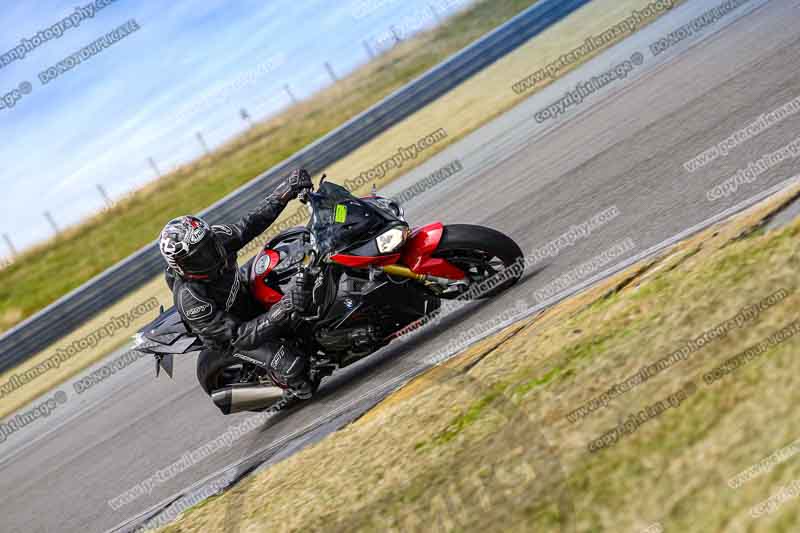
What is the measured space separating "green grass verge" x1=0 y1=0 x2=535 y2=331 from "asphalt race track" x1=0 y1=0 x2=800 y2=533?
33.5 ft

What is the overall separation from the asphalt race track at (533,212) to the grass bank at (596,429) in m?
0.75

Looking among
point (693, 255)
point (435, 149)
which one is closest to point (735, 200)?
point (693, 255)

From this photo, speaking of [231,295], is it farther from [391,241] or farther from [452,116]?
[452,116]

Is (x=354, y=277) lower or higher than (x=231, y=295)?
lower

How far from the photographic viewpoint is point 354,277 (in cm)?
600

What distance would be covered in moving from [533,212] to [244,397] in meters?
3.36

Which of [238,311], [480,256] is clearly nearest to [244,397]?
[238,311]

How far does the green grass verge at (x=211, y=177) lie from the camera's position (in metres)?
20.5

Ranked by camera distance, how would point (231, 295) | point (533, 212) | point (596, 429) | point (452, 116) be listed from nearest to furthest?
point (596, 429) → point (231, 295) → point (533, 212) → point (452, 116)

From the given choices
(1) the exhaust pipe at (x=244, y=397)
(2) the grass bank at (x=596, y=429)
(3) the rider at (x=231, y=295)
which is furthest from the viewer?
(1) the exhaust pipe at (x=244, y=397)

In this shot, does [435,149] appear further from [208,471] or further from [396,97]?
[208,471]

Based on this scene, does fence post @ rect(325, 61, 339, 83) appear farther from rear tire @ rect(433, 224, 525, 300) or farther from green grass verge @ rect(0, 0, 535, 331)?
rear tire @ rect(433, 224, 525, 300)

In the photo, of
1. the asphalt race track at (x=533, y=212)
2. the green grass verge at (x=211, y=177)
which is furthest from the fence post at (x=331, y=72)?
the asphalt race track at (x=533, y=212)

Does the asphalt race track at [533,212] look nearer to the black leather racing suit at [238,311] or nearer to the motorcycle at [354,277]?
the motorcycle at [354,277]
